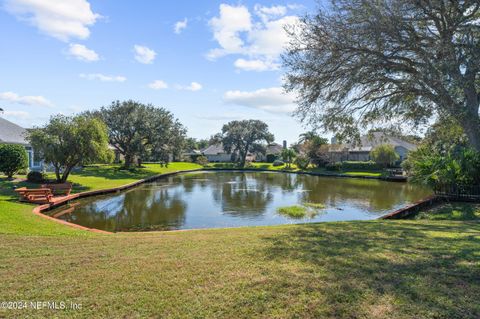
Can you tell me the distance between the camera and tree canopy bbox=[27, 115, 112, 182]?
1934 cm

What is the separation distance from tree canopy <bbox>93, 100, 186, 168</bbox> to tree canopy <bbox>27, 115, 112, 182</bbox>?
58.1 ft

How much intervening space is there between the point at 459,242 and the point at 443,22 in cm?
729

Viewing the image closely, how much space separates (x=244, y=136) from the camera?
62156mm

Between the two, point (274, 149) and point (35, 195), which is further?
point (274, 149)

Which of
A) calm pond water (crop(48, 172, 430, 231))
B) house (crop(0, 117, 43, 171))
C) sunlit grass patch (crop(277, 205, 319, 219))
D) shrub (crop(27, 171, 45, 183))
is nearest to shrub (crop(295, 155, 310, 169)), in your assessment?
calm pond water (crop(48, 172, 430, 231))

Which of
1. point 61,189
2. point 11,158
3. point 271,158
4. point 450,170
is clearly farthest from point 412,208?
point 271,158

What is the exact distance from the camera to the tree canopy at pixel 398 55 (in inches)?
352

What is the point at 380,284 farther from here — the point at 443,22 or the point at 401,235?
the point at 443,22

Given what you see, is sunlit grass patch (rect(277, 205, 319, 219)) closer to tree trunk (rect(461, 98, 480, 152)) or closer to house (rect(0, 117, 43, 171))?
tree trunk (rect(461, 98, 480, 152))

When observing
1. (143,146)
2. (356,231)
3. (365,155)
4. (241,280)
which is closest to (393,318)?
(241,280)

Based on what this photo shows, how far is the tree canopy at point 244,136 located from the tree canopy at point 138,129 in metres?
21.9

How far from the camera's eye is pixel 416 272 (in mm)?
4145

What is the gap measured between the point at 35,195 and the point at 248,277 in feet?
44.2

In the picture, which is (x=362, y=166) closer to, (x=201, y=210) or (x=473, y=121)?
(x=201, y=210)
